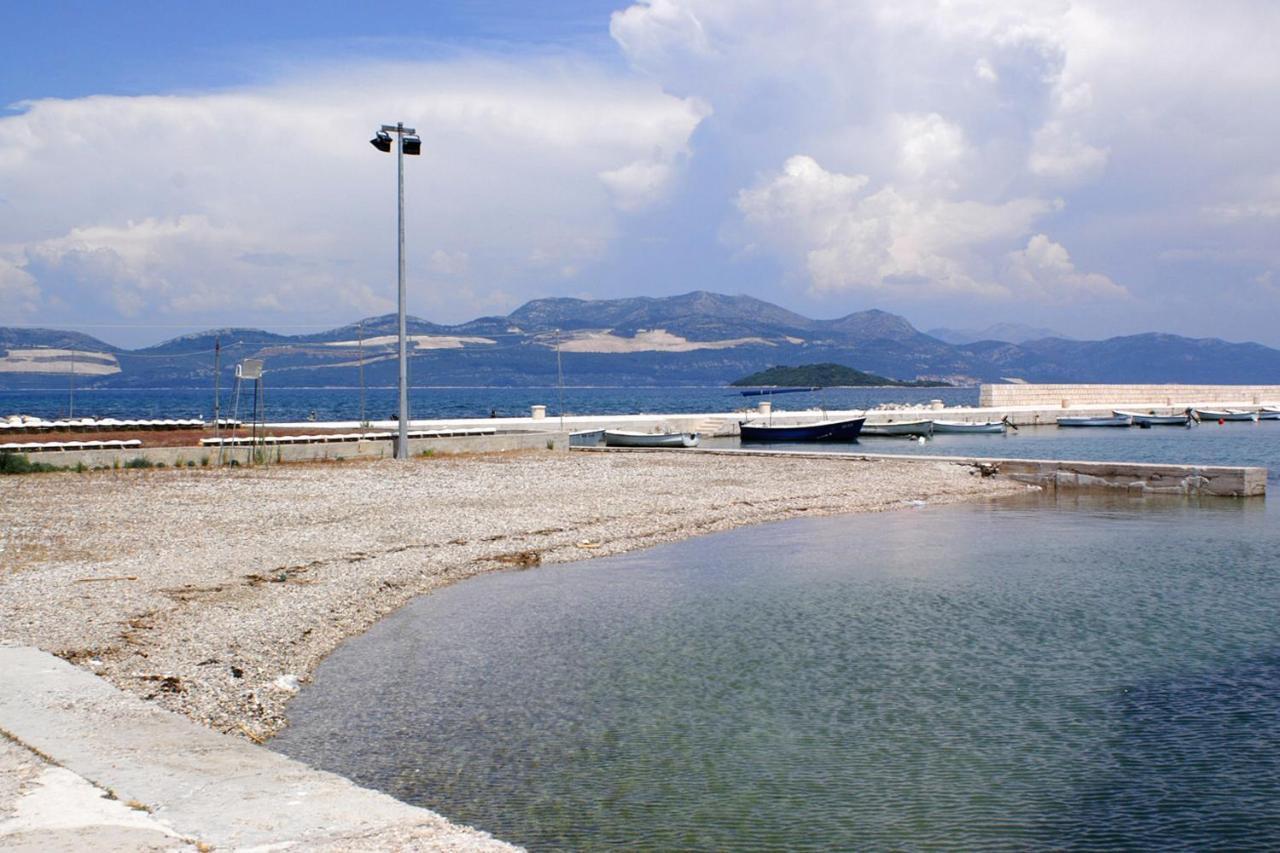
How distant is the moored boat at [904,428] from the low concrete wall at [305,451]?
24.6m

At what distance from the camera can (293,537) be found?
18266 millimetres

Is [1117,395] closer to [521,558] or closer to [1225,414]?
[1225,414]

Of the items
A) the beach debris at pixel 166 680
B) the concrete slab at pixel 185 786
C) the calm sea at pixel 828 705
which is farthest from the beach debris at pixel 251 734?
the beach debris at pixel 166 680

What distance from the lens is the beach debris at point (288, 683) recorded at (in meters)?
10.6

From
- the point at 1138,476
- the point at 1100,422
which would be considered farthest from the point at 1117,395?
the point at 1138,476

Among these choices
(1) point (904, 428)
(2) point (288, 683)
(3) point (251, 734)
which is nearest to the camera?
(3) point (251, 734)

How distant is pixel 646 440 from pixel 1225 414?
1812 inches

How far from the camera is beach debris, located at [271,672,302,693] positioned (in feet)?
34.9

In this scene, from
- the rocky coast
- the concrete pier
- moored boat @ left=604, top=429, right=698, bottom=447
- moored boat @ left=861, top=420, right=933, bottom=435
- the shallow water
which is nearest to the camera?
the rocky coast

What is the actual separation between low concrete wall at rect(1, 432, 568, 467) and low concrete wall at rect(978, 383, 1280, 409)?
159ft

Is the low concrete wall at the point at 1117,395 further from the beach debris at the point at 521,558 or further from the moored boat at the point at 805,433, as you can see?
the beach debris at the point at 521,558

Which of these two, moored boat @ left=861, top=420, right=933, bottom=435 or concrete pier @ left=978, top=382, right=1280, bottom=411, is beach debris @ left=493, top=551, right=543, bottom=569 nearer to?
moored boat @ left=861, top=420, right=933, bottom=435

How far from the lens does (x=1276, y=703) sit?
10469mm

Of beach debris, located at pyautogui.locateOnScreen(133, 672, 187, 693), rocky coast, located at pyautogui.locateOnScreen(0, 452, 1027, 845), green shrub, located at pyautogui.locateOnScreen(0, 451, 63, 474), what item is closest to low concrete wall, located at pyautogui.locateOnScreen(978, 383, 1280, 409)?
rocky coast, located at pyautogui.locateOnScreen(0, 452, 1027, 845)
